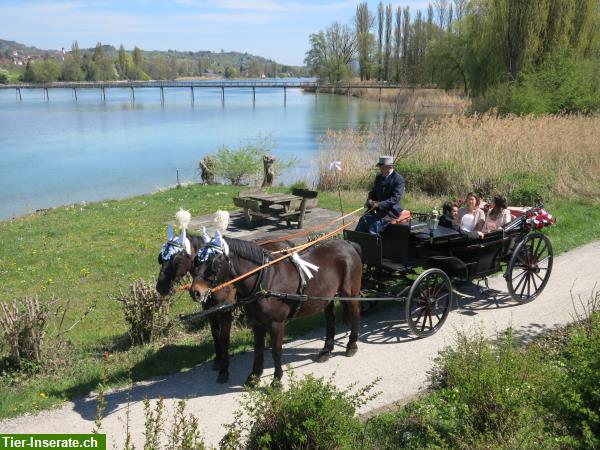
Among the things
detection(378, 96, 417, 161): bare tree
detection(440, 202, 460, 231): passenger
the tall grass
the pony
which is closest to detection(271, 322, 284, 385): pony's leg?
the pony

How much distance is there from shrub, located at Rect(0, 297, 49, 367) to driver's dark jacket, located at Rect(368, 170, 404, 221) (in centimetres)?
441

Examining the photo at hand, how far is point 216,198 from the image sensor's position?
17.0 m

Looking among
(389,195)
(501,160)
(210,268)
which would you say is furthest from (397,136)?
(210,268)

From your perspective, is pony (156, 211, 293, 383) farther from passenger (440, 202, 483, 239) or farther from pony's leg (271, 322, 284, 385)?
passenger (440, 202, 483, 239)

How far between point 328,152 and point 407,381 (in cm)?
1354

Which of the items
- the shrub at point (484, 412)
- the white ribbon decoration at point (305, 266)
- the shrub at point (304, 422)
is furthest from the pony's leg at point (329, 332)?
the shrub at point (304, 422)

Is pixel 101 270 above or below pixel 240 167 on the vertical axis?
below

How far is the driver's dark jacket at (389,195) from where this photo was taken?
729 centimetres

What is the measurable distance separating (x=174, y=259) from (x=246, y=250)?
751 mm

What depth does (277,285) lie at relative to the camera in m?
5.73

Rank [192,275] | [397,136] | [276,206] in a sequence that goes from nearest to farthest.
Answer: [192,275] → [276,206] → [397,136]

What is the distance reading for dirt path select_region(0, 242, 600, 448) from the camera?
17.2 ft

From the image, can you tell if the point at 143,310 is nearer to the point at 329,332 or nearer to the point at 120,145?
the point at 329,332

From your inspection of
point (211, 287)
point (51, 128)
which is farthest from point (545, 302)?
point (51, 128)
